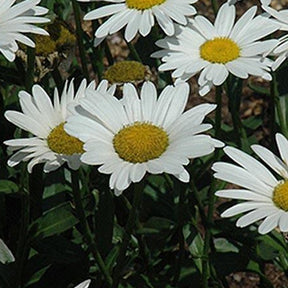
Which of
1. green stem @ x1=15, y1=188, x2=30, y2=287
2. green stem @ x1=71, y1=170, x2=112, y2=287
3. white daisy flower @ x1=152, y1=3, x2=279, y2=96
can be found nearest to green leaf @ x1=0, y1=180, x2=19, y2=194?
green stem @ x1=15, y1=188, x2=30, y2=287

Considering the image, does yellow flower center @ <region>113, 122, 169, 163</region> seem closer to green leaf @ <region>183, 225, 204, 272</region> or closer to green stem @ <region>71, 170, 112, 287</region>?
green stem @ <region>71, 170, 112, 287</region>

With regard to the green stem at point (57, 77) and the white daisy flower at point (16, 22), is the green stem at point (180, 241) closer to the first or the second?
the green stem at point (57, 77)

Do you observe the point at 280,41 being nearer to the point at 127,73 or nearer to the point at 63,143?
the point at 127,73

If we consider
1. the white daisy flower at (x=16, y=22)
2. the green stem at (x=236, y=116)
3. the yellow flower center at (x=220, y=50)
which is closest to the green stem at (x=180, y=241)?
the green stem at (x=236, y=116)

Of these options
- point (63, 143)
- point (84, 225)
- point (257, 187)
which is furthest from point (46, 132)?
point (257, 187)

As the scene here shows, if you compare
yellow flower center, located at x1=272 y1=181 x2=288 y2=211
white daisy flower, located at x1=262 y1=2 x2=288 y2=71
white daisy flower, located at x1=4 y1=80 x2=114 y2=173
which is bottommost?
yellow flower center, located at x1=272 y1=181 x2=288 y2=211

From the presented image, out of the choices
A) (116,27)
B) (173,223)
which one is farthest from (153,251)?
(116,27)

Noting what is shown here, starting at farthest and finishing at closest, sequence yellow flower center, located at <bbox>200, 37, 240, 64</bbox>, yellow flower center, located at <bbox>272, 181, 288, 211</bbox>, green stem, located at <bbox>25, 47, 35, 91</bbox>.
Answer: yellow flower center, located at <bbox>200, 37, 240, 64</bbox>
green stem, located at <bbox>25, 47, 35, 91</bbox>
yellow flower center, located at <bbox>272, 181, 288, 211</bbox>
